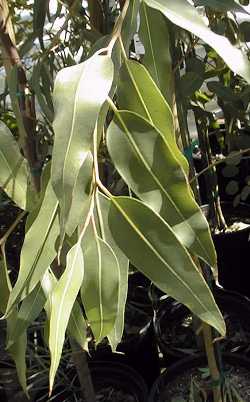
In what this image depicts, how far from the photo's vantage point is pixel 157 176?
0.50 metres

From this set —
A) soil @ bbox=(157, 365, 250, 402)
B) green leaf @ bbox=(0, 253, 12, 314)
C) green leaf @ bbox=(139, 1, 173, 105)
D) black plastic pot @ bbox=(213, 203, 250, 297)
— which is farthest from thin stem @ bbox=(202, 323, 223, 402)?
black plastic pot @ bbox=(213, 203, 250, 297)

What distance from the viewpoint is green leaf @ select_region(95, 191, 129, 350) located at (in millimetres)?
523

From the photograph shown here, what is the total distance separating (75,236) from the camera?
2.14 feet

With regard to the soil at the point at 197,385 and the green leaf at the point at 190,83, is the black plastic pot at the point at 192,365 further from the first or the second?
the green leaf at the point at 190,83

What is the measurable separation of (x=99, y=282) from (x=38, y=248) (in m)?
0.07

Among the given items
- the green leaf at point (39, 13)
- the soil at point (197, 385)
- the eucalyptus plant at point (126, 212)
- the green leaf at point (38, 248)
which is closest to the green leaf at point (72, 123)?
the eucalyptus plant at point (126, 212)

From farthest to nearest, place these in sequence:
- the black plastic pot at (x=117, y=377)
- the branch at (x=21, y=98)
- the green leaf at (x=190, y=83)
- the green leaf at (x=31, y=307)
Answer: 1. the black plastic pot at (x=117, y=377)
2. the green leaf at (x=190, y=83)
3. the branch at (x=21, y=98)
4. the green leaf at (x=31, y=307)

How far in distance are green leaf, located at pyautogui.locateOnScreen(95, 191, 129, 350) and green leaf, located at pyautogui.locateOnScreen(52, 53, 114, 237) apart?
9cm

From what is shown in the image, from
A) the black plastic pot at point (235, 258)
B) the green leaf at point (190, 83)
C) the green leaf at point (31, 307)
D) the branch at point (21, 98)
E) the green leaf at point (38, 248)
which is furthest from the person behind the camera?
the black plastic pot at point (235, 258)

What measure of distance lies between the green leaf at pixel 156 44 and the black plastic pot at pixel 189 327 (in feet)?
2.85

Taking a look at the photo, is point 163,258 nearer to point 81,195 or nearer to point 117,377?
point 81,195

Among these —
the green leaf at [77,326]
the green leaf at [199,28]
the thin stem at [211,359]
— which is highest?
the green leaf at [199,28]

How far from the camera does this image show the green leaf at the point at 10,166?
68 centimetres

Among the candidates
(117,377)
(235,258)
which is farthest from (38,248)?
(235,258)
